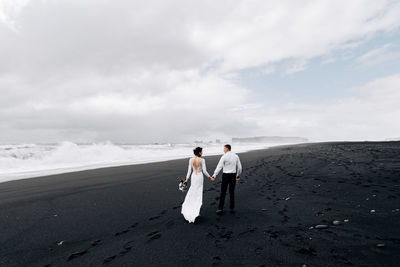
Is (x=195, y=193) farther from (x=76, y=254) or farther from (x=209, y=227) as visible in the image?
(x=76, y=254)

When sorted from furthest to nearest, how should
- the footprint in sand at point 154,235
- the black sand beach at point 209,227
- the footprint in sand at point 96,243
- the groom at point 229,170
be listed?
the groom at point 229,170 < the footprint in sand at point 154,235 < the footprint in sand at point 96,243 < the black sand beach at point 209,227

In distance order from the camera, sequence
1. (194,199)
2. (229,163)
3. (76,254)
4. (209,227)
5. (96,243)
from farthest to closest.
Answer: (229,163) → (194,199) → (209,227) → (96,243) → (76,254)

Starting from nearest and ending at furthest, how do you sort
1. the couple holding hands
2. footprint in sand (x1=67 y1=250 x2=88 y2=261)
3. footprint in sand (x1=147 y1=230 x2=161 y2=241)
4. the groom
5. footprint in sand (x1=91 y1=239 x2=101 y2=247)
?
footprint in sand (x1=67 y1=250 x2=88 y2=261), footprint in sand (x1=91 y1=239 x2=101 y2=247), footprint in sand (x1=147 y1=230 x2=161 y2=241), the couple holding hands, the groom

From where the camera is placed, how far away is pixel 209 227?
643 cm

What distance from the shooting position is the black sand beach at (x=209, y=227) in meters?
4.75

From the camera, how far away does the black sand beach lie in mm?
4746

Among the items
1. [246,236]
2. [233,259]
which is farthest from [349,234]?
[233,259]

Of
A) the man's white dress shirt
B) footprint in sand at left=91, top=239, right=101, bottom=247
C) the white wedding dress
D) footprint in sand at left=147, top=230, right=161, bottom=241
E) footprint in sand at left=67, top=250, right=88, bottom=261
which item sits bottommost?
footprint in sand at left=67, top=250, right=88, bottom=261

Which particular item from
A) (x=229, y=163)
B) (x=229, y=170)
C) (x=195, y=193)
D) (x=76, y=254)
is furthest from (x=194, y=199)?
(x=76, y=254)

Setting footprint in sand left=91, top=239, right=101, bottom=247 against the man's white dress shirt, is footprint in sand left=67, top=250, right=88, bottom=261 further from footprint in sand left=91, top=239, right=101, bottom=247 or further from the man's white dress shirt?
the man's white dress shirt

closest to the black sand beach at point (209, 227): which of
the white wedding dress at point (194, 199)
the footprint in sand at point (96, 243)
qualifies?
the footprint in sand at point (96, 243)

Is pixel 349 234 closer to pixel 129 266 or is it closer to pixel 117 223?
pixel 129 266

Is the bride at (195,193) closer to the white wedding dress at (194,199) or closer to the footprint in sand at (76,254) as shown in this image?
the white wedding dress at (194,199)

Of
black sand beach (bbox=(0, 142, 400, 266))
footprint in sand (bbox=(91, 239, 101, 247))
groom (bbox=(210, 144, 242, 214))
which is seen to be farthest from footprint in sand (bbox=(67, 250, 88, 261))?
groom (bbox=(210, 144, 242, 214))
